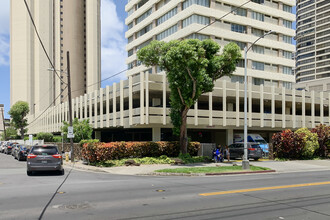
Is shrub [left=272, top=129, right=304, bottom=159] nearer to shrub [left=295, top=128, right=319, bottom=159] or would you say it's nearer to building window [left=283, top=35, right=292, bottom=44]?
shrub [left=295, top=128, right=319, bottom=159]

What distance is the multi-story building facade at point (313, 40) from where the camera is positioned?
345ft

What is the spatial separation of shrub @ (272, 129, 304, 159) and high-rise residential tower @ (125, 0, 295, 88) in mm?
16554

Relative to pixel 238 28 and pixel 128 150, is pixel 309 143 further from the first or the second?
pixel 238 28

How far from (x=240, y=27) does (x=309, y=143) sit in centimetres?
2322

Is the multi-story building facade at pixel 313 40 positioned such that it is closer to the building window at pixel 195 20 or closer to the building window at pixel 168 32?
the building window at pixel 168 32

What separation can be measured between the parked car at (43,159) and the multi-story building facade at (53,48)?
9265 cm

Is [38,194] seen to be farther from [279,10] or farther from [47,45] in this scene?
[47,45]

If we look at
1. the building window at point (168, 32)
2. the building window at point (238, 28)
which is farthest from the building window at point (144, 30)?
the building window at point (238, 28)

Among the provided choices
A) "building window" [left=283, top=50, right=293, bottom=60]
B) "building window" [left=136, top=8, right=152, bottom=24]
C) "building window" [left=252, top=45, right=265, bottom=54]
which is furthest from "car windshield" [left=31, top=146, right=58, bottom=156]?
"building window" [left=283, top=50, right=293, bottom=60]

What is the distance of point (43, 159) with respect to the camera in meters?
16.9

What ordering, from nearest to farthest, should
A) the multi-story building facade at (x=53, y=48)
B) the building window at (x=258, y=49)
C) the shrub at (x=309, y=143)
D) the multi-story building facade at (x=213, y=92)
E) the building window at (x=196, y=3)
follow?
1. the shrub at (x=309, y=143)
2. the multi-story building facade at (x=213, y=92)
3. the building window at (x=196, y=3)
4. the building window at (x=258, y=49)
5. the multi-story building facade at (x=53, y=48)

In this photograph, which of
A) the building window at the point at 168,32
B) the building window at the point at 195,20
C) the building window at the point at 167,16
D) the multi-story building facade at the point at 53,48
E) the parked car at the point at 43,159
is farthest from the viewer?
the multi-story building facade at the point at 53,48

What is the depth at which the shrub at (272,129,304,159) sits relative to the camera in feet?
94.3

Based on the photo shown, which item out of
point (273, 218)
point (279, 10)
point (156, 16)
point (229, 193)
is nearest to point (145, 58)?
point (229, 193)
